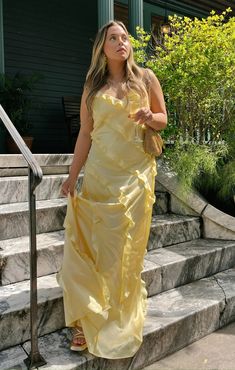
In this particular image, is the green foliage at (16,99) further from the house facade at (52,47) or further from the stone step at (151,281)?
the stone step at (151,281)

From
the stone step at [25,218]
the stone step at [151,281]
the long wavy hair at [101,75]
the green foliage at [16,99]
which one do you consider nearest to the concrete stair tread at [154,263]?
the stone step at [151,281]

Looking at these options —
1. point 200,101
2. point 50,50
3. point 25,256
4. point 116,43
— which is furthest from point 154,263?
point 50,50

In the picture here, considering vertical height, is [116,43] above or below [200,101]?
above

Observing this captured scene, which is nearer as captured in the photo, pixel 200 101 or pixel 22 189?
pixel 22 189

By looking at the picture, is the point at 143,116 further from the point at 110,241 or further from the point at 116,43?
the point at 110,241

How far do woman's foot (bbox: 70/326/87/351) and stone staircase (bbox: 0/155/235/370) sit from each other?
3cm

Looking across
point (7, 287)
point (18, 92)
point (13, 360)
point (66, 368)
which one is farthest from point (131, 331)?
point (18, 92)

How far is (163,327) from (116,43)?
1.58 meters

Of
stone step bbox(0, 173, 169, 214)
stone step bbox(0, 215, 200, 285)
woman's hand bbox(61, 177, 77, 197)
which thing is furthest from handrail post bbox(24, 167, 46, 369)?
stone step bbox(0, 173, 169, 214)

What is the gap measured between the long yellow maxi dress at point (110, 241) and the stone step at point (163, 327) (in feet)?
0.43

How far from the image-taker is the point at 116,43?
2.04m

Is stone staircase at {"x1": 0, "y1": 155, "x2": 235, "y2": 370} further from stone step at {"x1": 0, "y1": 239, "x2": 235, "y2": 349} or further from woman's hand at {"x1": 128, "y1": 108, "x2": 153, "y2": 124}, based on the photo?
woman's hand at {"x1": 128, "y1": 108, "x2": 153, "y2": 124}

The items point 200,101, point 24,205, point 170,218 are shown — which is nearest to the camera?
point 24,205

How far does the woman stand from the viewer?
2.03 meters
